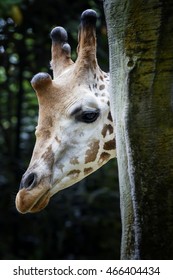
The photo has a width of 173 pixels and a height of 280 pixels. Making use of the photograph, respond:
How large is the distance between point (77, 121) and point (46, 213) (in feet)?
7.66

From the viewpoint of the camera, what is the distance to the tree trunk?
48.5 inches

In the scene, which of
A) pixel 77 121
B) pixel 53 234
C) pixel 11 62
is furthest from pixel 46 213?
pixel 77 121

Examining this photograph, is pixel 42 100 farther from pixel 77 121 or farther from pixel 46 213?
pixel 46 213

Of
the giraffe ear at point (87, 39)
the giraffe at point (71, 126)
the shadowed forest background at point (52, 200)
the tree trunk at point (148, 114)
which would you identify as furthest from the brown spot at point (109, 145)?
the shadowed forest background at point (52, 200)

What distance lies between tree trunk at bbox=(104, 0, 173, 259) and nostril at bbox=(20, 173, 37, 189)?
299 millimetres

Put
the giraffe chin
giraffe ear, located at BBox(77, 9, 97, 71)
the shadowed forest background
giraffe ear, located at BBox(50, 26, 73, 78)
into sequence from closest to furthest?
the giraffe chin < giraffe ear, located at BBox(77, 9, 97, 71) < giraffe ear, located at BBox(50, 26, 73, 78) < the shadowed forest background

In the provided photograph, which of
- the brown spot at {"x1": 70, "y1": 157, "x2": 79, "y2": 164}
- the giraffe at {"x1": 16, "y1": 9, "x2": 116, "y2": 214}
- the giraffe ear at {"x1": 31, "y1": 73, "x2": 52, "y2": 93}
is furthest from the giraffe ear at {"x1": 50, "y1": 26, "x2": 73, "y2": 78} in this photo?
the brown spot at {"x1": 70, "y1": 157, "x2": 79, "y2": 164}

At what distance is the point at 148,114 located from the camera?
123 cm

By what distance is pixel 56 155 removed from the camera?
1578 millimetres

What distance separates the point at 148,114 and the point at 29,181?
0.41m

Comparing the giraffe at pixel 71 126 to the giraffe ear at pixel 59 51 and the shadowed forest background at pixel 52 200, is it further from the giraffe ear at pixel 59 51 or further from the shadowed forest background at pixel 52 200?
the shadowed forest background at pixel 52 200

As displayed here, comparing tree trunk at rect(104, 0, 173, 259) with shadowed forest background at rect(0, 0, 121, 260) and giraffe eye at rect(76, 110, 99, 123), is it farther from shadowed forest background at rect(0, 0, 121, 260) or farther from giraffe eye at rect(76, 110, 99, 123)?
shadowed forest background at rect(0, 0, 121, 260)

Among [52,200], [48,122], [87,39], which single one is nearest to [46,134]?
[48,122]

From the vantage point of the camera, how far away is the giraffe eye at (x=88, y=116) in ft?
5.32
